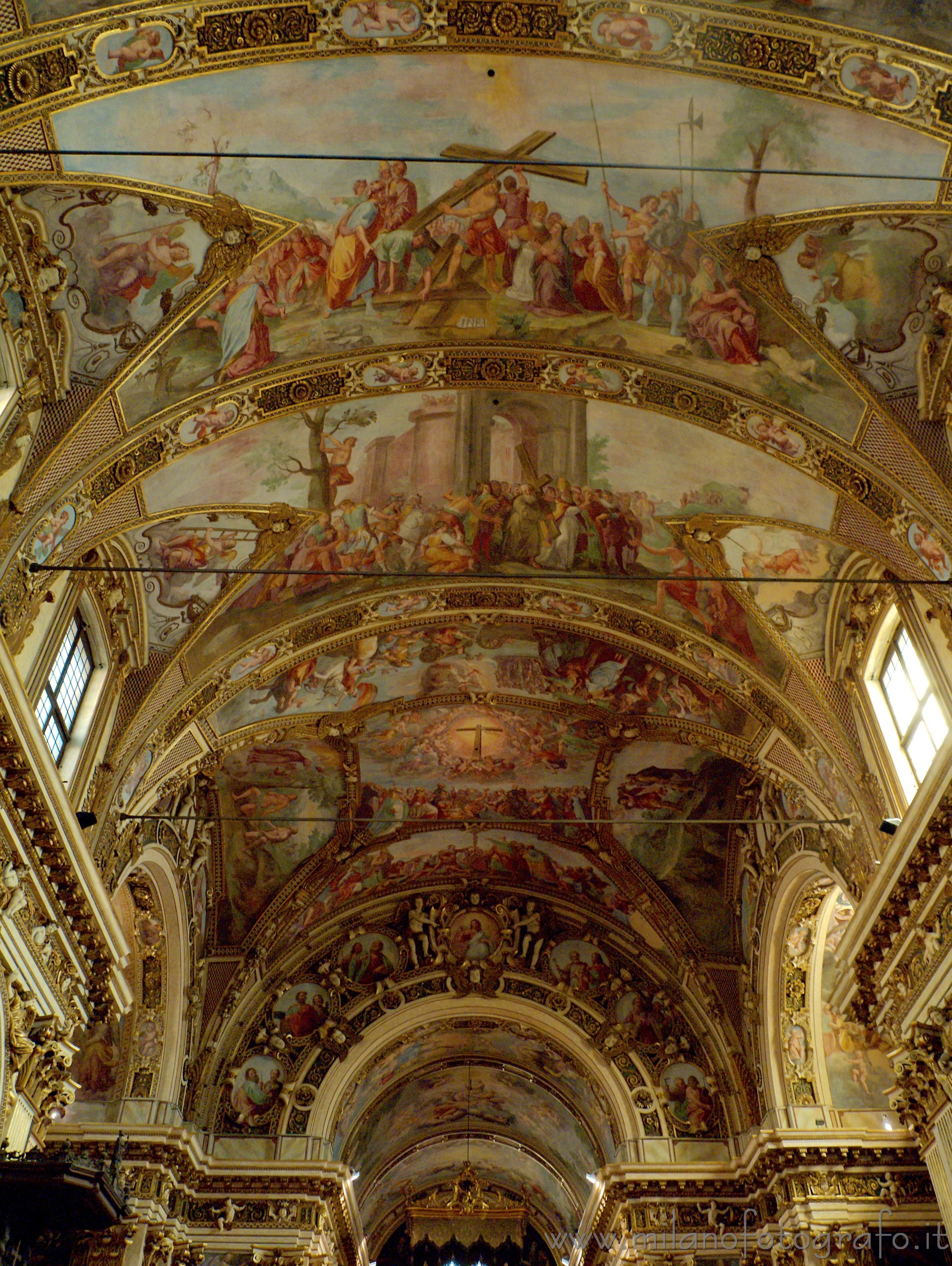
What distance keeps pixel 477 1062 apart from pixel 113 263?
19.8 m

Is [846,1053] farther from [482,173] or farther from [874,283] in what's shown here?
[482,173]

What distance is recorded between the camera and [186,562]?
1428cm

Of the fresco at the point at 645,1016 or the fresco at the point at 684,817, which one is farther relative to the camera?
the fresco at the point at 645,1016

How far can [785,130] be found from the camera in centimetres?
1055

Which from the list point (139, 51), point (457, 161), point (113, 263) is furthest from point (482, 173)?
point (113, 263)

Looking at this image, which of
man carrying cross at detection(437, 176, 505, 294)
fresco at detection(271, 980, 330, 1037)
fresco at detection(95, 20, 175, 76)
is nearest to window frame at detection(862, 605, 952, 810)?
man carrying cross at detection(437, 176, 505, 294)

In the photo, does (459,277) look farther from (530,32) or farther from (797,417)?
(797,417)

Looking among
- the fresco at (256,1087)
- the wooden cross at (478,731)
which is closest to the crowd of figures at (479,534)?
the wooden cross at (478,731)

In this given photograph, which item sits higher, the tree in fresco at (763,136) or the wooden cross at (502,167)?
the wooden cross at (502,167)

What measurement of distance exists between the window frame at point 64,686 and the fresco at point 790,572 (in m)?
7.97

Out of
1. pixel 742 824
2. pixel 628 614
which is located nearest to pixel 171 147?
pixel 628 614

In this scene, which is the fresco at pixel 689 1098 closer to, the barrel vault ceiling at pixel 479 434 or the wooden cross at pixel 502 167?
the barrel vault ceiling at pixel 479 434

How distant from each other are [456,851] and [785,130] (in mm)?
14983

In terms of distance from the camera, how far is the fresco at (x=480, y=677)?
54.8ft
